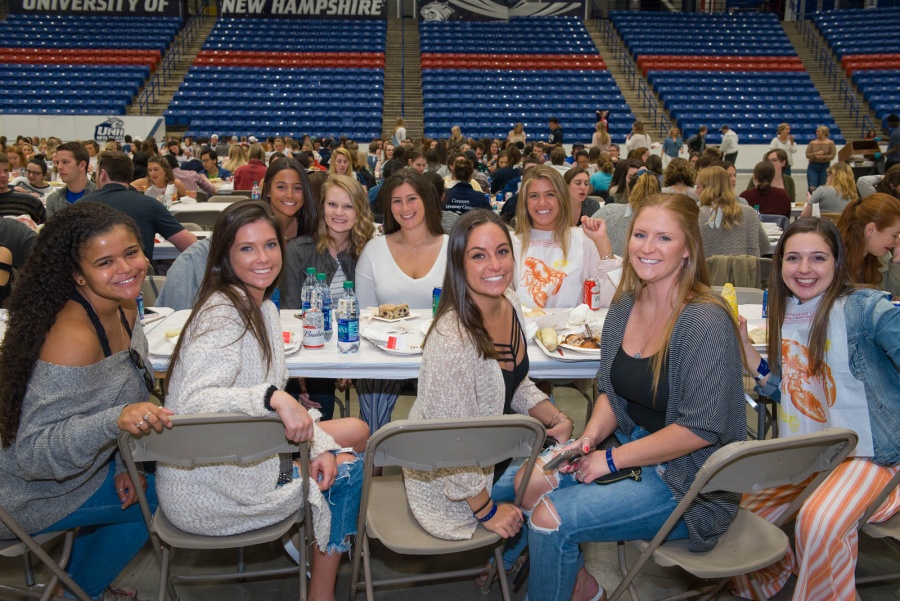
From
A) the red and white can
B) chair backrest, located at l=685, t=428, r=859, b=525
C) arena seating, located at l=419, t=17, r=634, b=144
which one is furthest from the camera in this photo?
arena seating, located at l=419, t=17, r=634, b=144

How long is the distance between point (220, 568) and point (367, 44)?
19.4 meters

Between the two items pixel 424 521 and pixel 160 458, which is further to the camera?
pixel 424 521

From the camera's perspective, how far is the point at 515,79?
18.7m

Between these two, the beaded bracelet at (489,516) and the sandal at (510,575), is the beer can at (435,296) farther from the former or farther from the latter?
the beaded bracelet at (489,516)

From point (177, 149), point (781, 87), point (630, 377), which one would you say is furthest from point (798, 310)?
point (781, 87)

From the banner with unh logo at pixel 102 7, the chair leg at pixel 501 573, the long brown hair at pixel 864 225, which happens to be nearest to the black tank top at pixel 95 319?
the chair leg at pixel 501 573

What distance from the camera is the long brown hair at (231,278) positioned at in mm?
2127

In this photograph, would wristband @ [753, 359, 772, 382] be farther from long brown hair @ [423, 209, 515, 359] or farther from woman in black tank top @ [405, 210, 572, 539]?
long brown hair @ [423, 209, 515, 359]

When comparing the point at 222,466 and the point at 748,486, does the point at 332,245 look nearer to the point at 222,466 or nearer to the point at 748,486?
the point at 222,466

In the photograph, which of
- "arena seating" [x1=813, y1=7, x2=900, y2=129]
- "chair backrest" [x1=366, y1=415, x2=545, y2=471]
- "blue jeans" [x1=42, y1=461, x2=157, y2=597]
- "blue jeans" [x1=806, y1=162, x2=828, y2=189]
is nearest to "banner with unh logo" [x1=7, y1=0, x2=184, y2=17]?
"blue jeans" [x1=806, y1=162, x2=828, y2=189]

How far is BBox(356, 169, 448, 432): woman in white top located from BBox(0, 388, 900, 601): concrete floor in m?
0.95

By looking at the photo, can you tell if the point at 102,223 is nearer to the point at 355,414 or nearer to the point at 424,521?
the point at 424,521

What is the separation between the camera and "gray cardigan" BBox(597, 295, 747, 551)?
1.99 metres

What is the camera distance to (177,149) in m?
11.7
